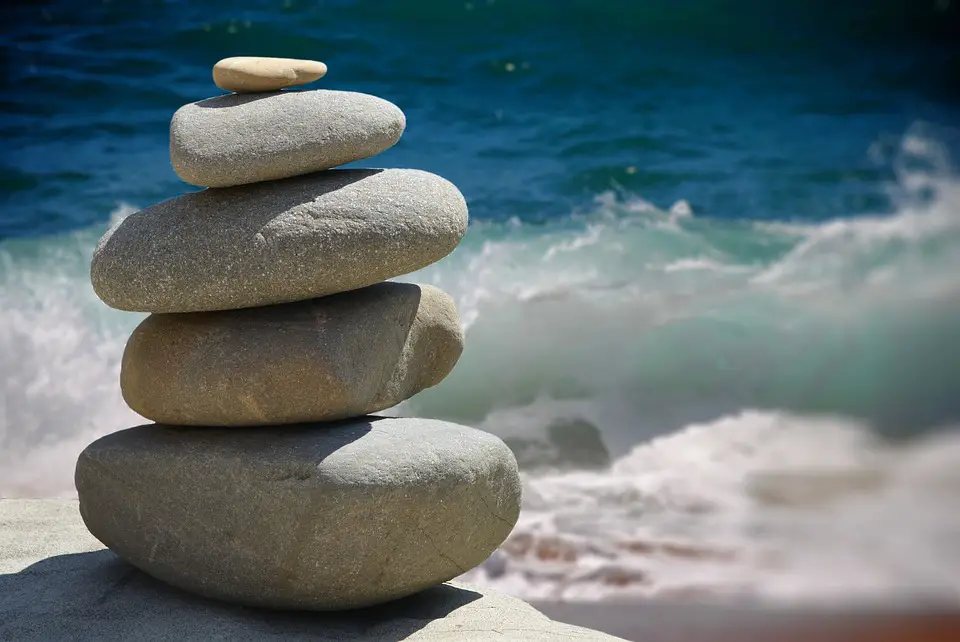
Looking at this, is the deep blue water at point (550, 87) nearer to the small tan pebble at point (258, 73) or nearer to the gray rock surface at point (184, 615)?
the small tan pebble at point (258, 73)

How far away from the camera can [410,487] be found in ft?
11.0

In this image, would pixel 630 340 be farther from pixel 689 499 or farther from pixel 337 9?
pixel 337 9

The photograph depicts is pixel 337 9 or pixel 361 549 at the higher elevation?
pixel 337 9

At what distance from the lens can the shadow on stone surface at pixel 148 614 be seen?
327 cm

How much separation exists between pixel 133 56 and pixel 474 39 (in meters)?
2.65

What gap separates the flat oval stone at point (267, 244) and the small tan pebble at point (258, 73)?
0.35 m

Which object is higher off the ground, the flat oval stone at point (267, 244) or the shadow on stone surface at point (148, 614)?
the flat oval stone at point (267, 244)

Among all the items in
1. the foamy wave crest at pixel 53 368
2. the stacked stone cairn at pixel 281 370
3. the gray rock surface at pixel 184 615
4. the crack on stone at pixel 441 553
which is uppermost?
the stacked stone cairn at pixel 281 370

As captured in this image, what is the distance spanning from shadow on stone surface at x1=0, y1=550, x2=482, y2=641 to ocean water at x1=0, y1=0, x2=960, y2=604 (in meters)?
3.08

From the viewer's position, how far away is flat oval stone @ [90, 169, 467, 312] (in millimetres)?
3246

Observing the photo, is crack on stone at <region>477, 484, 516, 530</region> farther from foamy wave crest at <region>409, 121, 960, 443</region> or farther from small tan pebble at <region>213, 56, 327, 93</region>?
foamy wave crest at <region>409, 121, 960, 443</region>

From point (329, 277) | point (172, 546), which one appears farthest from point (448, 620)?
point (329, 277)

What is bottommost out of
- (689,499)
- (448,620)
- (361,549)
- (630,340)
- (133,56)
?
(689,499)

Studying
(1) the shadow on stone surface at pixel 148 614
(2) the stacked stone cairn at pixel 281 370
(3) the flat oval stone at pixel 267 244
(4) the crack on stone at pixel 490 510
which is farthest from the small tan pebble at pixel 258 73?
(1) the shadow on stone surface at pixel 148 614
